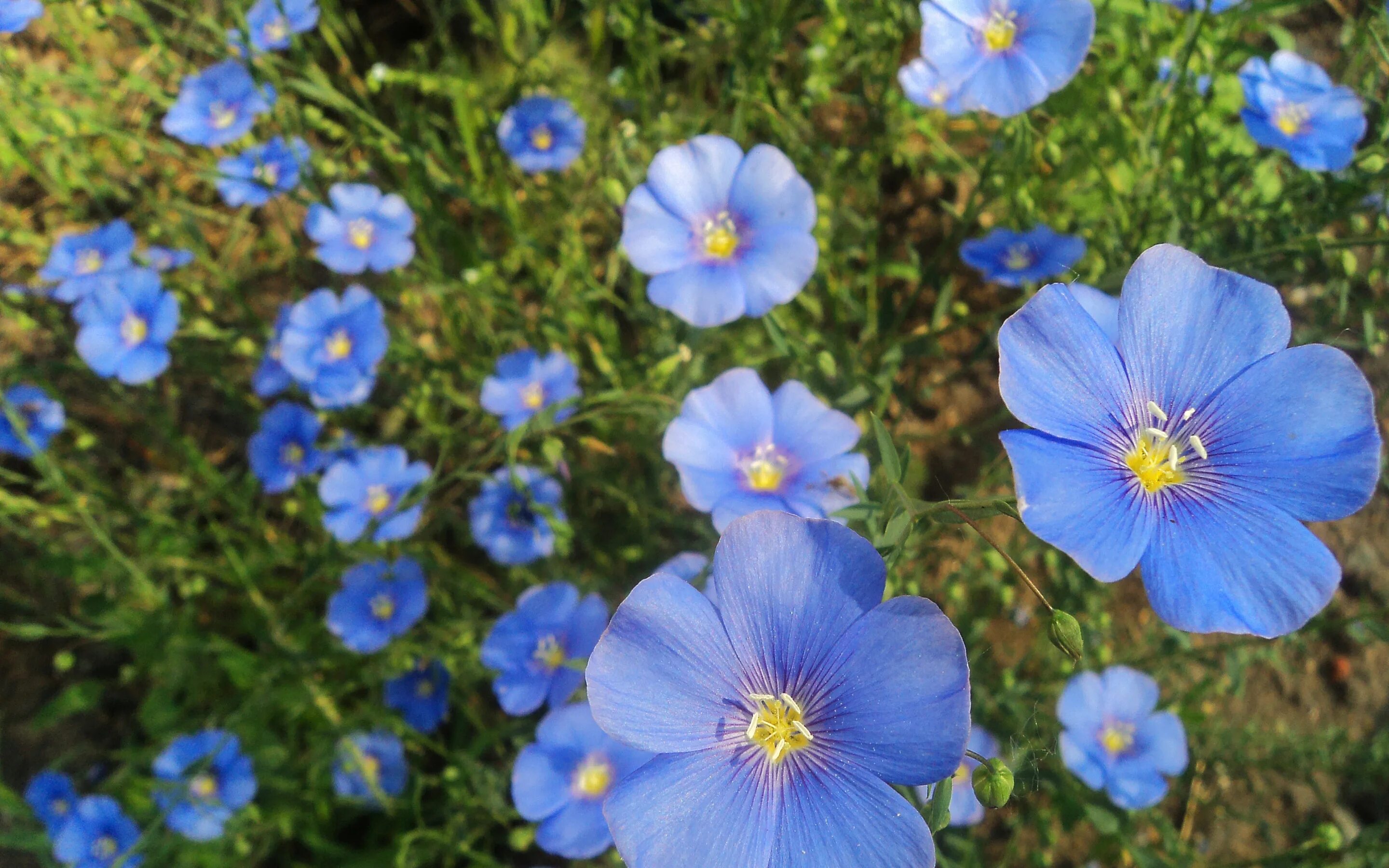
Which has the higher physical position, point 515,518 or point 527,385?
point 527,385

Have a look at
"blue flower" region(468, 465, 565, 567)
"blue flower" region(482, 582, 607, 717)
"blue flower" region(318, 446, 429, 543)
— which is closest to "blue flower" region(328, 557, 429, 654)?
"blue flower" region(318, 446, 429, 543)

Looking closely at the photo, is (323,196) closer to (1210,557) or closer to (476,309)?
(476,309)

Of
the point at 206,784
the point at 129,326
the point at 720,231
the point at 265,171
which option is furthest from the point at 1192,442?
the point at 129,326

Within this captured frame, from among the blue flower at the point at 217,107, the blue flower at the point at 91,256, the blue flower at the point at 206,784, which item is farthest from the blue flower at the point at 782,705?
the blue flower at the point at 91,256

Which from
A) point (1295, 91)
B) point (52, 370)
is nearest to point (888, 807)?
point (1295, 91)

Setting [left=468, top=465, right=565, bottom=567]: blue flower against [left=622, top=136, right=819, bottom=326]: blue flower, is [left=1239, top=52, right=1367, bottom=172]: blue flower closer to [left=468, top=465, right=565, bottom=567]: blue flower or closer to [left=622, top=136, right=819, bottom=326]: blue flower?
[left=622, top=136, right=819, bottom=326]: blue flower

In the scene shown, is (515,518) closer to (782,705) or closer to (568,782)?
(568,782)

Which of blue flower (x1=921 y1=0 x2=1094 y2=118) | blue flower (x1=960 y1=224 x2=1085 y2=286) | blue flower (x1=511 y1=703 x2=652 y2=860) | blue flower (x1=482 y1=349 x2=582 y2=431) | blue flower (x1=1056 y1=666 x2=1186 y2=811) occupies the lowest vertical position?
blue flower (x1=1056 y1=666 x2=1186 y2=811)
